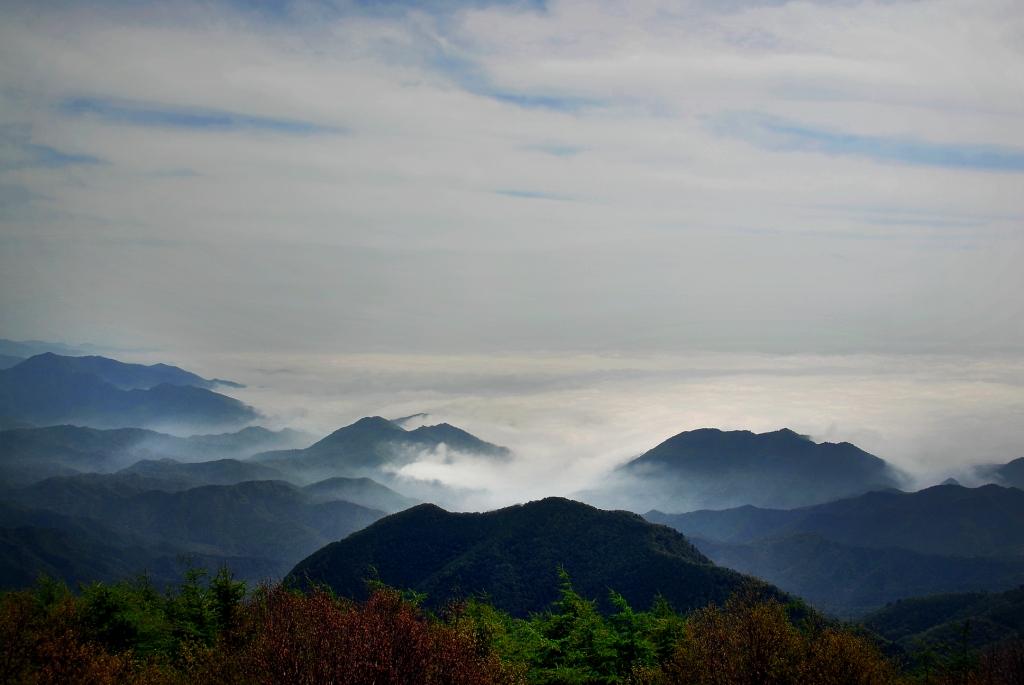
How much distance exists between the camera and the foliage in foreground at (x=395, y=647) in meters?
46.4

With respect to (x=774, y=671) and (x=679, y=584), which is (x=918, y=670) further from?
(x=679, y=584)

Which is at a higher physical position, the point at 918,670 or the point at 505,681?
the point at 505,681

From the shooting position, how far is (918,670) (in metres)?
83.9

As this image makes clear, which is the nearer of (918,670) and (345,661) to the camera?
(345,661)

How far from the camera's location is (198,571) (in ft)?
314

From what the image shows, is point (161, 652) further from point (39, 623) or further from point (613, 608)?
point (613, 608)

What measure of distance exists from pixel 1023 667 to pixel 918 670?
88.9 ft

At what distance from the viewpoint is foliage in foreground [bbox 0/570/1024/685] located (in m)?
46.4

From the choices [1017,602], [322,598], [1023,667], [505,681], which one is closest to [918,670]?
[1023,667]

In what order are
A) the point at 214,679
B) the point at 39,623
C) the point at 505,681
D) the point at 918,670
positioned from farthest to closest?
1. the point at 918,670
2. the point at 39,623
3. the point at 505,681
4. the point at 214,679

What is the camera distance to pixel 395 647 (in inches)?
Answer: 1843

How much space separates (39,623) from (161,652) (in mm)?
9109

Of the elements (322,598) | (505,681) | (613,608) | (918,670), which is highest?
(322,598)

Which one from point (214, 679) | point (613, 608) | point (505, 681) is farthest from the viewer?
point (613, 608)
